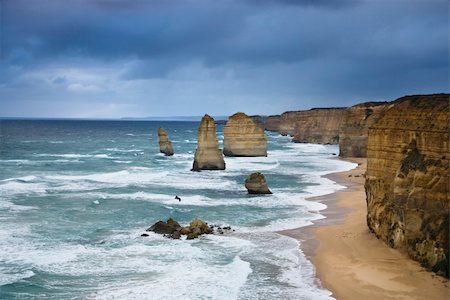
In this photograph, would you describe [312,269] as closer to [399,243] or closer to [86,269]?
[399,243]

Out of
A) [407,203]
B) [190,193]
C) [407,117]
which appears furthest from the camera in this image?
[190,193]

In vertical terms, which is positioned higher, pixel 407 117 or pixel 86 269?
pixel 407 117

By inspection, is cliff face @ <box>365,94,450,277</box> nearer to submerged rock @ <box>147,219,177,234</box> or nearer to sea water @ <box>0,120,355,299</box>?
sea water @ <box>0,120,355,299</box>

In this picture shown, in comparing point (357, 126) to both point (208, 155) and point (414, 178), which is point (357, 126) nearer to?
point (208, 155)

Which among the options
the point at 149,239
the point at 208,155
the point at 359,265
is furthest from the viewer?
the point at 208,155

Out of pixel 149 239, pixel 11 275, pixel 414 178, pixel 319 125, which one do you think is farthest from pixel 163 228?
pixel 319 125

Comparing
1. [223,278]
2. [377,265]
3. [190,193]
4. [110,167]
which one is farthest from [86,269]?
[110,167]
